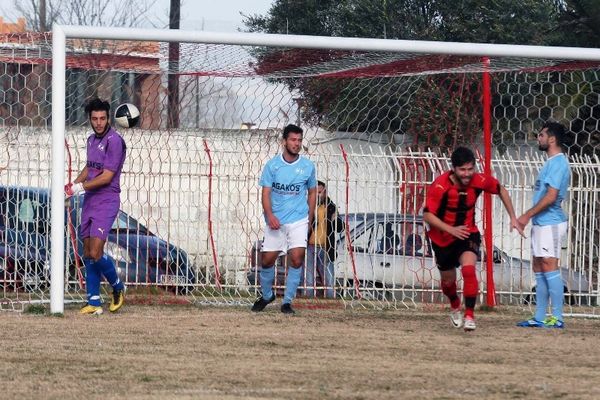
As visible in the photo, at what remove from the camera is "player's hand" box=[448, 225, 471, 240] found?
36.1 feet

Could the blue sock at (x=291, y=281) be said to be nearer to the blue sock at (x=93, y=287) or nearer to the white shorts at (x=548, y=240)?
the blue sock at (x=93, y=287)

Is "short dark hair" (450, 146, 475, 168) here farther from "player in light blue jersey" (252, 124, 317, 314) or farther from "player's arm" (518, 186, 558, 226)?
"player in light blue jersey" (252, 124, 317, 314)

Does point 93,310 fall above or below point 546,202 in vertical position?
below

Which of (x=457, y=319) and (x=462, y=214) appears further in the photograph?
(x=457, y=319)

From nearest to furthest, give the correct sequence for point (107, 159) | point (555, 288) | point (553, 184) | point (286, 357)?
point (286, 357) → point (553, 184) → point (555, 288) → point (107, 159)

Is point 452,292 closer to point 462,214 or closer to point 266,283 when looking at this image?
point 462,214

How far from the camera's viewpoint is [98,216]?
1198 cm

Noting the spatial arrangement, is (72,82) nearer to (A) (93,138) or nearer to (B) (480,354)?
(A) (93,138)

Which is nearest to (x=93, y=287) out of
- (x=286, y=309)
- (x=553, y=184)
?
(x=286, y=309)

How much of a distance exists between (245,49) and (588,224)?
15.3 feet

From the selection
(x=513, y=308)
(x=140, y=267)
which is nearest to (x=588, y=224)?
(x=513, y=308)

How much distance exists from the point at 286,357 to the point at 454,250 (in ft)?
8.63

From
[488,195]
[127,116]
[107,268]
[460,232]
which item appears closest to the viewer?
[460,232]

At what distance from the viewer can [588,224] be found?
1521 centimetres
